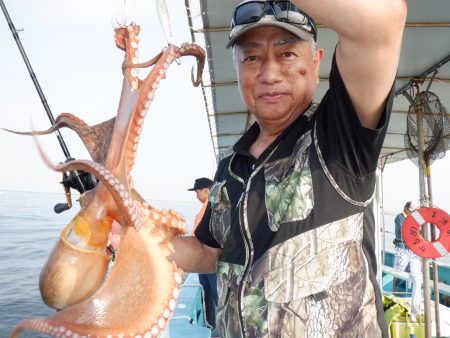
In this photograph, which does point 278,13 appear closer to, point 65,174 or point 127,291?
point 65,174

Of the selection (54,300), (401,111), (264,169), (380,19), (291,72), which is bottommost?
(54,300)

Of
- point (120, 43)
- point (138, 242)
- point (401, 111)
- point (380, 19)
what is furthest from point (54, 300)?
point (401, 111)

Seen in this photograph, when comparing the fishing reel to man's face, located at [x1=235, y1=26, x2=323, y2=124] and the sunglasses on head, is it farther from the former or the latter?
the sunglasses on head

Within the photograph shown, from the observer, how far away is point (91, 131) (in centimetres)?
152

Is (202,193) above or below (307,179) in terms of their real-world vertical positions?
above

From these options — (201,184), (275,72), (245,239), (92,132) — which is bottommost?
(245,239)

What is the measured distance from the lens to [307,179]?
155 cm

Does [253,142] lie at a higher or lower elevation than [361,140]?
higher

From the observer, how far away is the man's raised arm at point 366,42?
1136 millimetres

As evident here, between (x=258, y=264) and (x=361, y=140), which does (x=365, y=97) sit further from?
(x=258, y=264)

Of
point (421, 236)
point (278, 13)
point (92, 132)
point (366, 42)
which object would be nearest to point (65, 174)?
point (92, 132)

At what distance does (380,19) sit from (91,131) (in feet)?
3.57

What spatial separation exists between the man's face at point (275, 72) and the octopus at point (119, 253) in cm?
41

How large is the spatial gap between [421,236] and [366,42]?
4.90 meters
